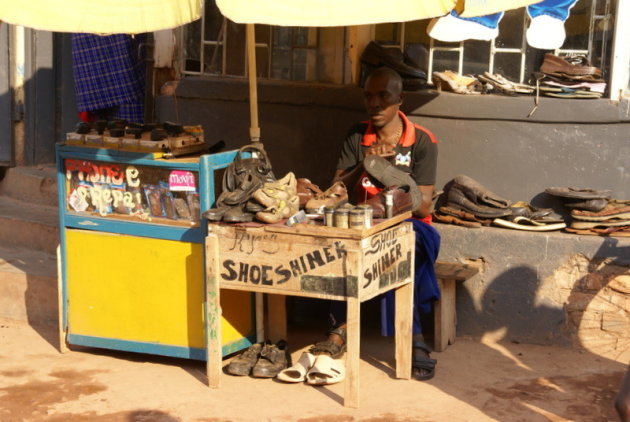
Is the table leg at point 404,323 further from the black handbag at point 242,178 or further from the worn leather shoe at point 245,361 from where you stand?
the black handbag at point 242,178

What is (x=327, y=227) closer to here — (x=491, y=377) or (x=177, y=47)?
(x=491, y=377)

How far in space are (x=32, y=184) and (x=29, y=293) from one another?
1619 mm

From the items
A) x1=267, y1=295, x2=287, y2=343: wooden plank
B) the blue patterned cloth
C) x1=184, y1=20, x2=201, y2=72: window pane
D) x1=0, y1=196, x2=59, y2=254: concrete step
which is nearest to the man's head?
x1=267, y1=295, x2=287, y2=343: wooden plank

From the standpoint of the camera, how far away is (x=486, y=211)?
589 centimetres

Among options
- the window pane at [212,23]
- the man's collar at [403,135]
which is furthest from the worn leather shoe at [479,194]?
the window pane at [212,23]

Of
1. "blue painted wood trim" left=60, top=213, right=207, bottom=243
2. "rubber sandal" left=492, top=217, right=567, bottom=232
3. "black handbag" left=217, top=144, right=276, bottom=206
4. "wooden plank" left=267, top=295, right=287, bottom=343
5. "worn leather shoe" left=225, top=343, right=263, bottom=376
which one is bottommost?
"worn leather shoe" left=225, top=343, right=263, bottom=376

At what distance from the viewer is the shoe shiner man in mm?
5289

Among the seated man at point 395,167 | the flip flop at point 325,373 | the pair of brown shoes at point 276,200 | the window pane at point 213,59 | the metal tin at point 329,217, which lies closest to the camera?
the metal tin at point 329,217

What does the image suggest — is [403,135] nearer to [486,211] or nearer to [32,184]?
[486,211]

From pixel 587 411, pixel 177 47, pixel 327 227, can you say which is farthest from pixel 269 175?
pixel 177 47

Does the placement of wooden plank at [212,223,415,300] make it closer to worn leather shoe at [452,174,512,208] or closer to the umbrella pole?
the umbrella pole

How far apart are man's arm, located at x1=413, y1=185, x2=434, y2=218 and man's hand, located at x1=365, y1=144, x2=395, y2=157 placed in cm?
26

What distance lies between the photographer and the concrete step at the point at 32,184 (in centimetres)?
766

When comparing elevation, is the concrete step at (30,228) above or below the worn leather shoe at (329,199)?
below
